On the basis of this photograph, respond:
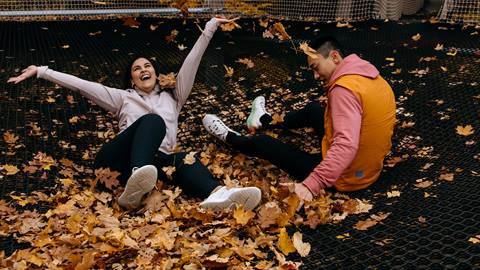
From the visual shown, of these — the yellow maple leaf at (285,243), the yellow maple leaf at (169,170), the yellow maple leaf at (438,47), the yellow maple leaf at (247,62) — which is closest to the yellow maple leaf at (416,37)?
the yellow maple leaf at (438,47)

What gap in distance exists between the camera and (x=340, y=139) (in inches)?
110

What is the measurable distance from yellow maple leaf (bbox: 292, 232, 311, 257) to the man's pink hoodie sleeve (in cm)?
39

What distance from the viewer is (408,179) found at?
3287mm

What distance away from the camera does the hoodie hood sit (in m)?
2.96

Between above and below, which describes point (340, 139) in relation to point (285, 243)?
above

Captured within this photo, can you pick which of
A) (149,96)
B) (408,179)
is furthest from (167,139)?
(408,179)

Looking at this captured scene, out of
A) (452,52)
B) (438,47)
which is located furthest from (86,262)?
(438,47)

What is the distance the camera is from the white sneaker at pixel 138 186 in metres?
2.83

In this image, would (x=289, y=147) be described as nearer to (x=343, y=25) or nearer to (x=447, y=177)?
(x=447, y=177)

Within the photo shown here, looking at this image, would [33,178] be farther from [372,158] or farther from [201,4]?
[201,4]

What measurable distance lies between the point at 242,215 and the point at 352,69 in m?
1.05

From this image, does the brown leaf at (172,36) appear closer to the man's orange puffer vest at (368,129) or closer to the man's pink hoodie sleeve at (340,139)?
the man's orange puffer vest at (368,129)

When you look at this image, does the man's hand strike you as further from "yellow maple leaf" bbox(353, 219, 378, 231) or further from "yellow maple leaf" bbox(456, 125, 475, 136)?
"yellow maple leaf" bbox(456, 125, 475, 136)

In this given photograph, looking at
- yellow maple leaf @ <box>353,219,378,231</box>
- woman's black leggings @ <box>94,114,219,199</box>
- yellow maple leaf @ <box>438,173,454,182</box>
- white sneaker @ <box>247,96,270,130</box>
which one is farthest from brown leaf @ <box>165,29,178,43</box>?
yellow maple leaf @ <box>353,219,378,231</box>
